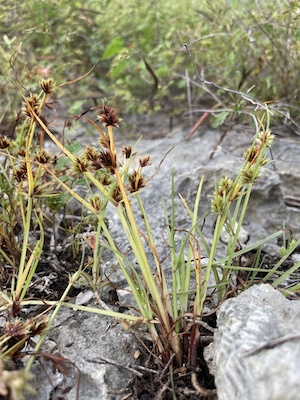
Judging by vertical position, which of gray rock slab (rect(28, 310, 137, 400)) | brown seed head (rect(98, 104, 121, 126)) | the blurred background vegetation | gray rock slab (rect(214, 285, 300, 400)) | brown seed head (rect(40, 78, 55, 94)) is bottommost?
gray rock slab (rect(28, 310, 137, 400))

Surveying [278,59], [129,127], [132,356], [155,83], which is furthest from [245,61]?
[132,356]

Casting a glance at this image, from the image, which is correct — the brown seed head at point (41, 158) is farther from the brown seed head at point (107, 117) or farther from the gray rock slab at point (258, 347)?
the gray rock slab at point (258, 347)

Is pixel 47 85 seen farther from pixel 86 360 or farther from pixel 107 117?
pixel 86 360

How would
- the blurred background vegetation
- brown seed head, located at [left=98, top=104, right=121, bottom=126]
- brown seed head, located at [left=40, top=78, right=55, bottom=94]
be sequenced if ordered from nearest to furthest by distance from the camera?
brown seed head, located at [left=98, top=104, right=121, bottom=126]
brown seed head, located at [left=40, top=78, right=55, bottom=94]
the blurred background vegetation

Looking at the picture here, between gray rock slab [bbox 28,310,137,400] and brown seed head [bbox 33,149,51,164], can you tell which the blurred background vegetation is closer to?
brown seed head [bbox 33,149,51,164]

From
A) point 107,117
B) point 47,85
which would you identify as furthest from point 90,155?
point 47,85

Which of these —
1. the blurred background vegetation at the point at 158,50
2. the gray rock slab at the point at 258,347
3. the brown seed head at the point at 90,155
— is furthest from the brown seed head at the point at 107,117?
the blurred background vegetation at the point at 158,50

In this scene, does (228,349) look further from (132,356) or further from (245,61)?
(245,61)

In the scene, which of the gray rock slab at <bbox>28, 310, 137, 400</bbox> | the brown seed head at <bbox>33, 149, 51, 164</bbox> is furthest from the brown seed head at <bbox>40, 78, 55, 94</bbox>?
the gray rock slab at <bbox>28, 310, 137, 400</bbox>
